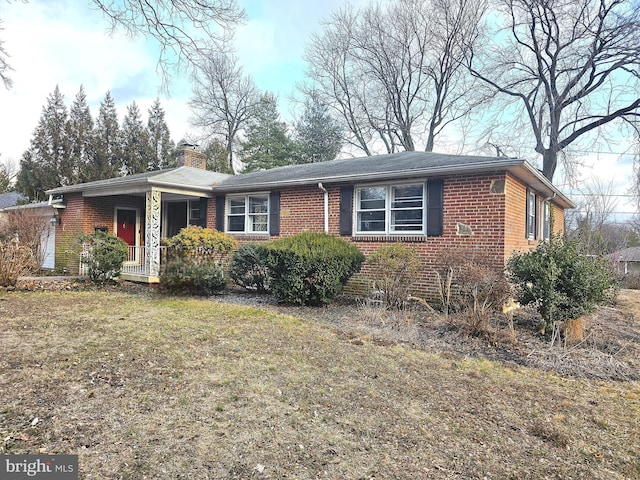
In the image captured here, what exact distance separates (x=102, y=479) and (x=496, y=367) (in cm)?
417

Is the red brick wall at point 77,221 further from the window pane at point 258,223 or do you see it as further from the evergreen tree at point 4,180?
the evergreen tree at point 4,180

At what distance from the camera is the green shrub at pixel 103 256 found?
10.3 metres

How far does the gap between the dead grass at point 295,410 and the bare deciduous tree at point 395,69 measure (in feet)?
73.5

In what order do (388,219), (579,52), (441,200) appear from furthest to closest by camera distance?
(579,52) < (388,219) < (441,200)

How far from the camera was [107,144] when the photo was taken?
2428cm

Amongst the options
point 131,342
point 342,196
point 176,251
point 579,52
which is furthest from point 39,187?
point 579,52

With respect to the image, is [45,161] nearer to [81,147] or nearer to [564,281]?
[81,147]

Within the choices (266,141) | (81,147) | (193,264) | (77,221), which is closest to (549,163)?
(266,141)

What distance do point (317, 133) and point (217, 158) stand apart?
24.6ft

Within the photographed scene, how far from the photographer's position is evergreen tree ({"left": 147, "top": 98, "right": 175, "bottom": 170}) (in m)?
26.5

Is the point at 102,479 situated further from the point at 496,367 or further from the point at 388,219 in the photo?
the point at 388,219

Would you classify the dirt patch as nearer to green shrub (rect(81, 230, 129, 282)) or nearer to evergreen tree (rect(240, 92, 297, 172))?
green shrub (rect(81, 230, 129, 282))

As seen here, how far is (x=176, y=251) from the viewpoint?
9.14m

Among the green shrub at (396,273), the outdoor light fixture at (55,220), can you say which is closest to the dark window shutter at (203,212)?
the outdoor light fixture at (55,220)
